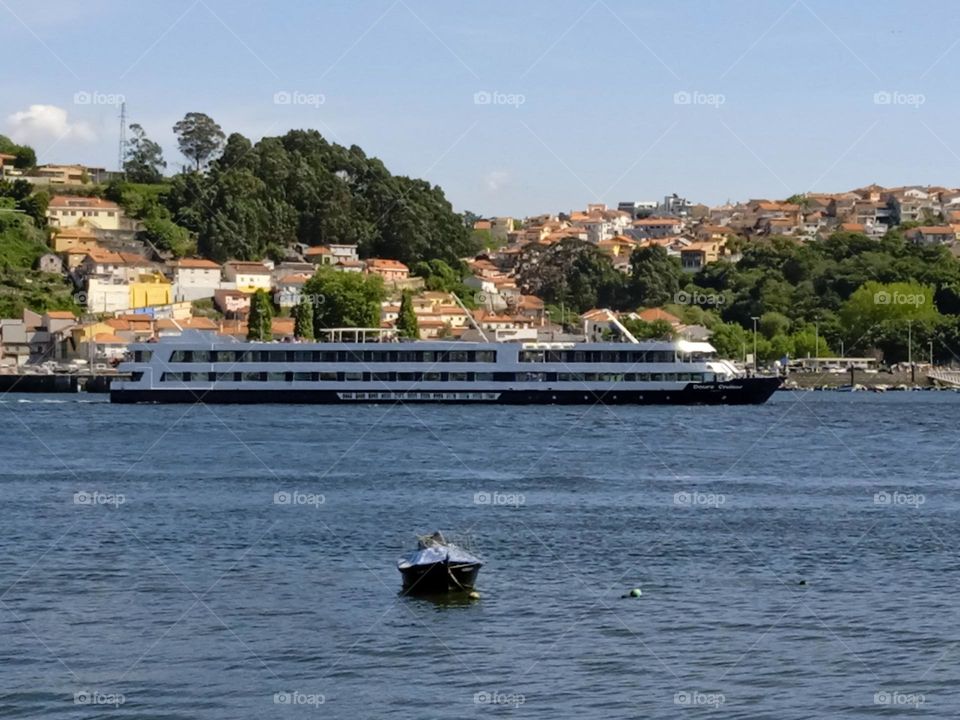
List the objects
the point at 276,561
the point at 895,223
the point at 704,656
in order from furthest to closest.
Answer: the point at 895,223, the point at 276,561, the point at 704,656

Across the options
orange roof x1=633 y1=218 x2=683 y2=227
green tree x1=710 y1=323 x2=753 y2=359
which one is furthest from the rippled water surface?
orange roof x1=633 y1=218 x2=683 y2=227

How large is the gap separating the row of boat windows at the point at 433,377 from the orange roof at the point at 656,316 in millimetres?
40846

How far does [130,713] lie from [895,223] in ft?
534

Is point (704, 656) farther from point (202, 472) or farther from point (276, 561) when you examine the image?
point (202, 472)

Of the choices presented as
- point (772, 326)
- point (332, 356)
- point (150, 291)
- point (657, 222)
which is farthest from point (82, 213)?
point (657, 222)

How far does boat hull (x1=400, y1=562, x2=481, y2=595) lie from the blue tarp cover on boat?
0.19 ft

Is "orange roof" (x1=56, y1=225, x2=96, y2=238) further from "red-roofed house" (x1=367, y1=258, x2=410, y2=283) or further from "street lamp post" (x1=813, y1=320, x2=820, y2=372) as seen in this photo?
"street lamp post" (x1=813, y1=320, x2=820, y2=372)

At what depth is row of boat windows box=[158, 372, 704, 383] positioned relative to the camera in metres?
65.8

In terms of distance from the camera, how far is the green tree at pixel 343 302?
93.2m

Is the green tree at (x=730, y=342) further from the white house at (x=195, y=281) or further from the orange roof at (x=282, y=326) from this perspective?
the white house at (x=195, y=281)

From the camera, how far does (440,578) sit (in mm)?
22219

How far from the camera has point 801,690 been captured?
17.7 meters

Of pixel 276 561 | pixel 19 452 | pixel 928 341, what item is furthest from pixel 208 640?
pixel 928 341

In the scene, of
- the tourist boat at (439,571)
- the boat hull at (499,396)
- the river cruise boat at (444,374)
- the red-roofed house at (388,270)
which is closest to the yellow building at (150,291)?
the red-roofed house at (388,270)
